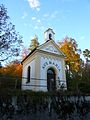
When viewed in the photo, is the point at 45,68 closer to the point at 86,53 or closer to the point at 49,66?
the point at 49,66

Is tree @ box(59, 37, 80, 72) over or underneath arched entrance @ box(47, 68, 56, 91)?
over

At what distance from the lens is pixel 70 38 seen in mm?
34562

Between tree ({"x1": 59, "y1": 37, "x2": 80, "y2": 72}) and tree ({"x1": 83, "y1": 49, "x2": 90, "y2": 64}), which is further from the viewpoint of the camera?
tree ({"x1": 83, "y1": 49, "x2": 90, "y2": 64})

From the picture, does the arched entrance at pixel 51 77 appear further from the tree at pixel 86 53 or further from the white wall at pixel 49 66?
the tree at pixel 86 53

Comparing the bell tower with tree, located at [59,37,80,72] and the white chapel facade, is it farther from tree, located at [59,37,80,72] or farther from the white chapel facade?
tree, located at [59,37,80,72]

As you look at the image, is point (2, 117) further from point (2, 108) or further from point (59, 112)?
point (59, 112)

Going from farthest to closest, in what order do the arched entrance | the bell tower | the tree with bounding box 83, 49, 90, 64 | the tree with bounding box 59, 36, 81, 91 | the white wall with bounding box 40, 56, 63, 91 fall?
the tree with bounding box 83, 49, 90, 64, the tree with bounding box 59, 36, 81, 91, the bell tower, the arched entrance, the white wall with bounding box 40, 56, 63, 91

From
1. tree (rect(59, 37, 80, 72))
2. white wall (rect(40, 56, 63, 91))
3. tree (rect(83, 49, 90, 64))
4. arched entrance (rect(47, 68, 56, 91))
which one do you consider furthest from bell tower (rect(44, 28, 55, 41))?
tree (rect(83, 49, 90, 64))

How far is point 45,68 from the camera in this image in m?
19.6

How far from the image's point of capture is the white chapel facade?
18.8 m

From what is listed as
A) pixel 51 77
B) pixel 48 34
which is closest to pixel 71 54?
pixel 48 34

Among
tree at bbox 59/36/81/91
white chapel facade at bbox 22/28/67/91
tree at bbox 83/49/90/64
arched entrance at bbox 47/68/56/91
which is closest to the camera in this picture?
white chapel facade at bbox 22/28/67/91

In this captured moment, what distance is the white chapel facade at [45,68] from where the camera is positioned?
18.8 m

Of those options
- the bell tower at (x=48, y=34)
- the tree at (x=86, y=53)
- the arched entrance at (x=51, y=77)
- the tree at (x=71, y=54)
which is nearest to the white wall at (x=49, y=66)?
the arched entrance at (x=51, y=77)
